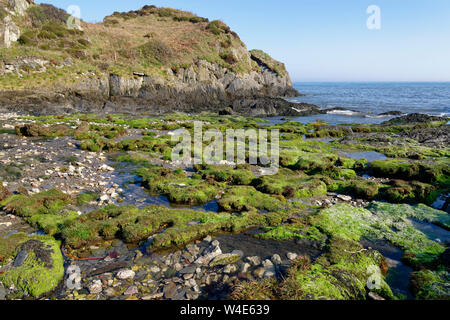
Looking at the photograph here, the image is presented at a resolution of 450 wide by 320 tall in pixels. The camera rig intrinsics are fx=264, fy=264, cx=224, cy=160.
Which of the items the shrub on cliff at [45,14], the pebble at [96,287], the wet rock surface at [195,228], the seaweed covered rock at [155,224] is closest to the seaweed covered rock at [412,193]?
the wet rock surface at [195,228]

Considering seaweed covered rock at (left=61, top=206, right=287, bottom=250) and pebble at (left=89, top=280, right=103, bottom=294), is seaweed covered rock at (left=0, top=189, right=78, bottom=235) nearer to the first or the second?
A: seaweed covered rock at (left=61, top=206, right=287, bottom=250)

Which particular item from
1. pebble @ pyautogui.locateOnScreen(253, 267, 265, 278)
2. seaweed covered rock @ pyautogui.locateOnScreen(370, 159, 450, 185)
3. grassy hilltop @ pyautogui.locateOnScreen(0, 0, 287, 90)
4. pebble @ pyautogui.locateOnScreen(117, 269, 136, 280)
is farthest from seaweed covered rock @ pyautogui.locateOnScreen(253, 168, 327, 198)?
grassy hilltop @ pyautogui.locateOnScreen(0, 0, 287, 90)

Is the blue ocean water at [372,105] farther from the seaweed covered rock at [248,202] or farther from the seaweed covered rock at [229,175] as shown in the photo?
the seaweed covered rock at [248,202]

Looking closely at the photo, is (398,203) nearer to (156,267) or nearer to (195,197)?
(195,197)

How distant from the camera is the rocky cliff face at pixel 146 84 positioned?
3997 cm

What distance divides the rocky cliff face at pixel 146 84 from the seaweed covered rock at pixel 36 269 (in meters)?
36.1

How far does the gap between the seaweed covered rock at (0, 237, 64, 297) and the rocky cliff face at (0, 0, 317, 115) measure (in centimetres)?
3612

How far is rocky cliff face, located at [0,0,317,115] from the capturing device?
3997 cm

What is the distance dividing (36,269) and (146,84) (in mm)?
47746

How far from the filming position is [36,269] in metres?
6.93

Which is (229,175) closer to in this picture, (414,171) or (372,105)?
(414,171)
